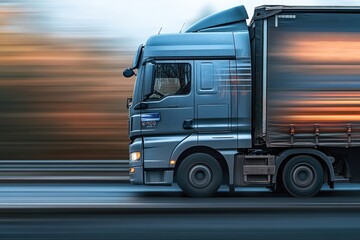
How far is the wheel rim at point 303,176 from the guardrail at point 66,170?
5.49 metres

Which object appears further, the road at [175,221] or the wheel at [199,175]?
the wheel at [199,175]

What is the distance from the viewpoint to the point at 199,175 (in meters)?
11.6

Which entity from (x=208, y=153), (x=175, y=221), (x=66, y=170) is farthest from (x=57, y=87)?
(x=175, y=221)

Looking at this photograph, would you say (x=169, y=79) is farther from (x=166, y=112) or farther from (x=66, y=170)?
(x=66, y=170)

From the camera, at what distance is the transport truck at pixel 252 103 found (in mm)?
11172

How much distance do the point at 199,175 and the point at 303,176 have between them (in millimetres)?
1824

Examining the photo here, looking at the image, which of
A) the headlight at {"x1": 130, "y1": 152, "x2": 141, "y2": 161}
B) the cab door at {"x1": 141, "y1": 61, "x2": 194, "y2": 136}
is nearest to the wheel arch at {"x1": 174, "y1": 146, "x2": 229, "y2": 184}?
the cab door at {"x1": 141, "y1": 61, "x2": 194, "y2": 136}

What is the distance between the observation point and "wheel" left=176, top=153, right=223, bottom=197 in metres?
11.5

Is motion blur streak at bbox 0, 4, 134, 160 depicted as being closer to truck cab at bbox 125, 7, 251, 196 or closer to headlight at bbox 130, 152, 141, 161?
headlight at bbox 130, 152, 141, 161

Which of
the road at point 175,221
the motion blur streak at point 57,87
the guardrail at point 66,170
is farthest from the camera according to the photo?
the motion blur streak at point 57,87

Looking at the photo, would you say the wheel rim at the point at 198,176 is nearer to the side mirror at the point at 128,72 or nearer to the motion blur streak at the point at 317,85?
the motion blur streak at the point at 317,85

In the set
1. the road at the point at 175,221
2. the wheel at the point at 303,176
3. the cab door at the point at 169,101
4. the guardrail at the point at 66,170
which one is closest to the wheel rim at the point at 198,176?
the cab door at the point at 169,101

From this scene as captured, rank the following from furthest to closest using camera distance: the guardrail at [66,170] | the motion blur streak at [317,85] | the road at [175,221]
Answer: the guardrail at [66,170] → the motion blur streak at [317,85] → the road at [175,221]

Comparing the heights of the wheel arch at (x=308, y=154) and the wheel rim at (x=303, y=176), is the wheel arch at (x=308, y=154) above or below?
above
